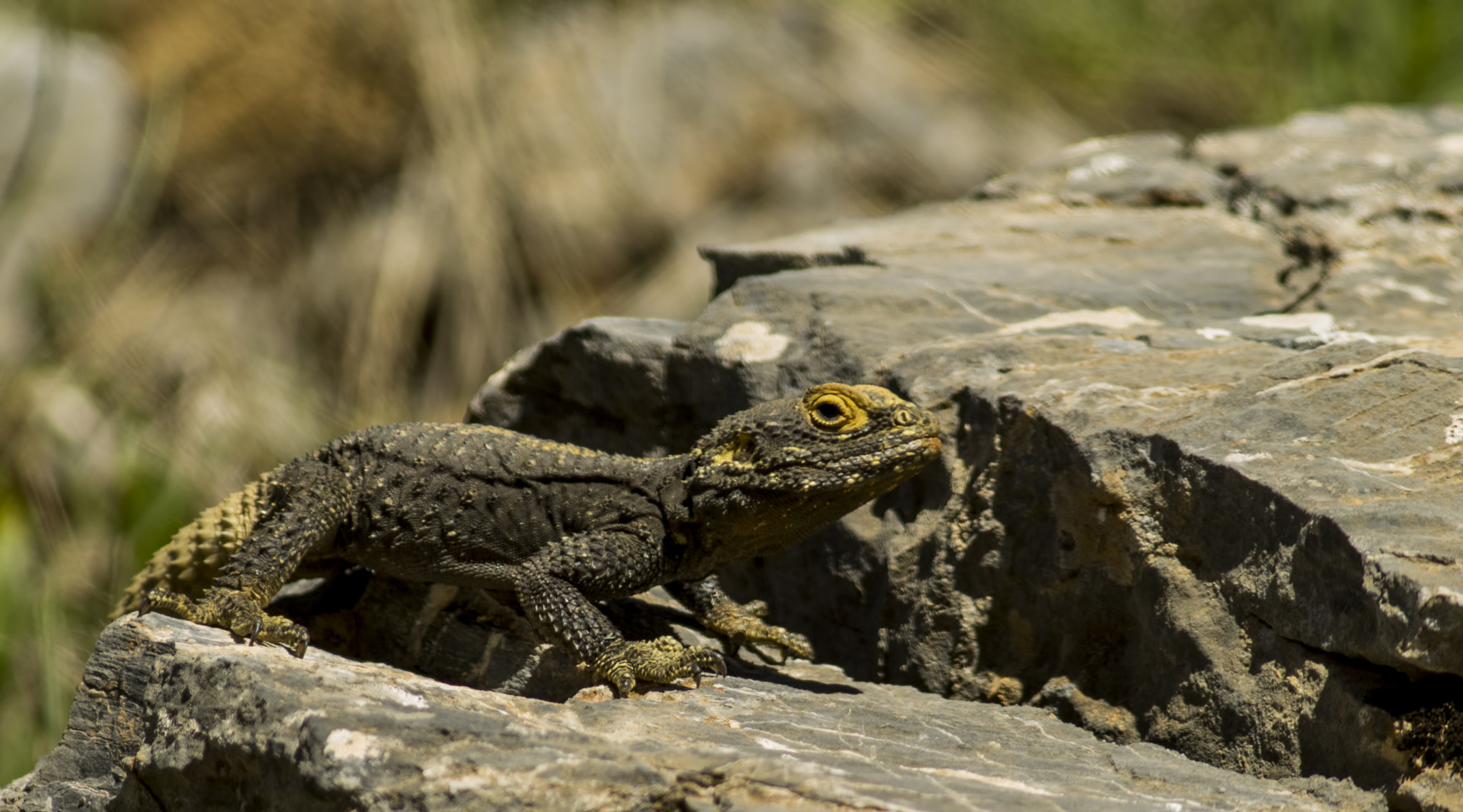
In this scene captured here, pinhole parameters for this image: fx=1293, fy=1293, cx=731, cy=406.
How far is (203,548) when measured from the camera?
5344mm

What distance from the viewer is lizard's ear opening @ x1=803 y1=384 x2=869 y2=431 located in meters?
4.68

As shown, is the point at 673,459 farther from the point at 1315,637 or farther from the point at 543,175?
the point at 543,175

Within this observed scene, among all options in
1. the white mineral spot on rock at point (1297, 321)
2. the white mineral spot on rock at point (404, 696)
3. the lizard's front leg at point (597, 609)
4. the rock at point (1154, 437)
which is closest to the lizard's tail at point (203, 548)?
the lizard's front leg at point (597, 609)

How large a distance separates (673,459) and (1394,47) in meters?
8.77

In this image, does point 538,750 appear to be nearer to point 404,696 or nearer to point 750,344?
point 404,696

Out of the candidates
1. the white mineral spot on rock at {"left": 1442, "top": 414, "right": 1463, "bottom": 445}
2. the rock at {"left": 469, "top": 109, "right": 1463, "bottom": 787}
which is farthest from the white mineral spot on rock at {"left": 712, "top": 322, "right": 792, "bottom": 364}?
the white mineral spot on rock at {"left": 1442, "top": 414, "right": 1463, "bottom": 445}

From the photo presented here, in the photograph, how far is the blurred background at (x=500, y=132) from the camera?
11.1 metres

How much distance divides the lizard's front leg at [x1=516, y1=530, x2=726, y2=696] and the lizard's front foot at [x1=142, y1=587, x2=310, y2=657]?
822 millimetres

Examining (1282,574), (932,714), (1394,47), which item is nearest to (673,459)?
(932,714)

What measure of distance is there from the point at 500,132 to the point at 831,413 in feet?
24.5

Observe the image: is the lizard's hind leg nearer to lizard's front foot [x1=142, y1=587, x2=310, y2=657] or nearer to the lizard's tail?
lizard's front foot [x1=142, y1=587, x2=310, y2=657]

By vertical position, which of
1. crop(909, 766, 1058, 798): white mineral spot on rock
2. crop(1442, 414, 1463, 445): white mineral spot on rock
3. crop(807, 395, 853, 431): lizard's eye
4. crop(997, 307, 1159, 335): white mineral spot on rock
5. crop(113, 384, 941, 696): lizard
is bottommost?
crop(909, 766, 1058, 798): white mineral spot on rock

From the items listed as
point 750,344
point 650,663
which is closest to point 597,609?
point 650,663

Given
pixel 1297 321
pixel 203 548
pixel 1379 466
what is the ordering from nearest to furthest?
1. pixel 1379 466
2. pixel 203 548
3. pixel 1297 321
